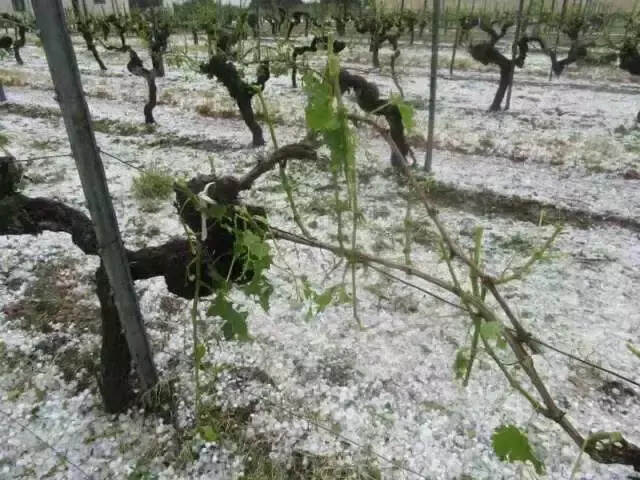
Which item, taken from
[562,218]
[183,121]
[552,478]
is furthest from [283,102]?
[552,478]

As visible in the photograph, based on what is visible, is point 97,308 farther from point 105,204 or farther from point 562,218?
point 562,218

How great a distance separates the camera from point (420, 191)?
3.90 feet

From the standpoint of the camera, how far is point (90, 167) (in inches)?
60.6

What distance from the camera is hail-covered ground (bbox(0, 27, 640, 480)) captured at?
2016 mm

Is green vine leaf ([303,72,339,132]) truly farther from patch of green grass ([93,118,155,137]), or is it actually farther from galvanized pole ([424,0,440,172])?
patch of green grass ([93,118,155,137])

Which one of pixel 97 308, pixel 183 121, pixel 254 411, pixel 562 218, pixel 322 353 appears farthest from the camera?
pixel 183 121

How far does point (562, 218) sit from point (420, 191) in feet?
11.7

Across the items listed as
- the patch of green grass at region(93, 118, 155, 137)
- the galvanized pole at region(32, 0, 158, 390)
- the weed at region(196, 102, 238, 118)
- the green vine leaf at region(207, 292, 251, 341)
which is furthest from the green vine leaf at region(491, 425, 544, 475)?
the weed at region(196, 102, 238, 118)

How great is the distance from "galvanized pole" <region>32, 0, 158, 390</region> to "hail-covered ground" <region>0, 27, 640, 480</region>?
0.40m

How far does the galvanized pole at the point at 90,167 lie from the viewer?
1.31 m

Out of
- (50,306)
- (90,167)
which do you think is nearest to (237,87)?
(50,306)

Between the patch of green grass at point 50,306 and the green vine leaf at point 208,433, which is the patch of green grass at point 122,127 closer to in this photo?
the patch of green grass at point 50,306

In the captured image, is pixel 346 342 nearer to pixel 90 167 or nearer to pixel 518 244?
pixel 90 167

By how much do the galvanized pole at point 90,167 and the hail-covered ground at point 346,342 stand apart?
40cm
